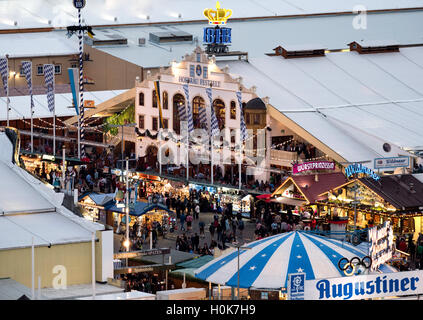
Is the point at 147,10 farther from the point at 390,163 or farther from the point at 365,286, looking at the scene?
the point at 365,286

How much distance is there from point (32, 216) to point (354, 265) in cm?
987

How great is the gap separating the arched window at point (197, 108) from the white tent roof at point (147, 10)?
28075 millimetres

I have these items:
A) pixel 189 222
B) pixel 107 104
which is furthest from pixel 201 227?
pixel 107 104

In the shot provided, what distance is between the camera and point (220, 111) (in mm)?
59188

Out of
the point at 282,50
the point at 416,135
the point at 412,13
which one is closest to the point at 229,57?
the point at 282,50

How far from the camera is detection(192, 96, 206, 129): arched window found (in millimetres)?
59812

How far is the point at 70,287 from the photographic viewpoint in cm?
3166

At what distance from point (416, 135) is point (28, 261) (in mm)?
28064

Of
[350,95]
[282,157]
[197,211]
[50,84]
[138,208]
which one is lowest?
[197,211]

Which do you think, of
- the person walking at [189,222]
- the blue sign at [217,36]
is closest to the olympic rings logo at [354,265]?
the person walking at [189,222]

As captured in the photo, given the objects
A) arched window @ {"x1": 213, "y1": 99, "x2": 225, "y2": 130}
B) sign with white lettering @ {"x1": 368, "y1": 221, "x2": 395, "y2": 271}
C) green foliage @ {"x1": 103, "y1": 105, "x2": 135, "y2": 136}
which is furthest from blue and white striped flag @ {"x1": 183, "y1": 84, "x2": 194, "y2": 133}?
sign with white lettering @ {"x1": 368, "y1": 221, "x2": 395, "y2": 271}

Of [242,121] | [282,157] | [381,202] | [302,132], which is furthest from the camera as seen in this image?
[282,157]

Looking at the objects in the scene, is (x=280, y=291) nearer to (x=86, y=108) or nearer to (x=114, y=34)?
(x=86, y=108)
